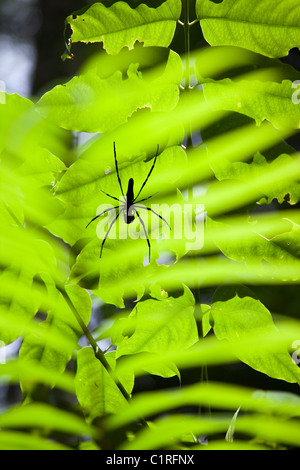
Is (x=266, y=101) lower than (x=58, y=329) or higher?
higher

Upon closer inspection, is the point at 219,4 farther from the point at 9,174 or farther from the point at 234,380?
the point at 234,380

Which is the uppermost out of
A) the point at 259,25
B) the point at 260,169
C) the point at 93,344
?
the point at 259,25

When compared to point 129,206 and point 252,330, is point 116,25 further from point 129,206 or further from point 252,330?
point 252,330

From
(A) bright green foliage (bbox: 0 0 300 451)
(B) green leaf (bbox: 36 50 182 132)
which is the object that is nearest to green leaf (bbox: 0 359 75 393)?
(A) bright green foliage (bbox: 0 0 300 451)

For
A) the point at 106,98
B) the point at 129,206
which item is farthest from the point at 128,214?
the point at 106,98

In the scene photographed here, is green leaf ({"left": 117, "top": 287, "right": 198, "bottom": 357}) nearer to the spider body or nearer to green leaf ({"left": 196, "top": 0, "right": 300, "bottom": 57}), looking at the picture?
the spider body

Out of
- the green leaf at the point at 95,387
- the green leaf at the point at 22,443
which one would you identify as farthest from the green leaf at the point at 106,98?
the green leaf at the point at 22,443
